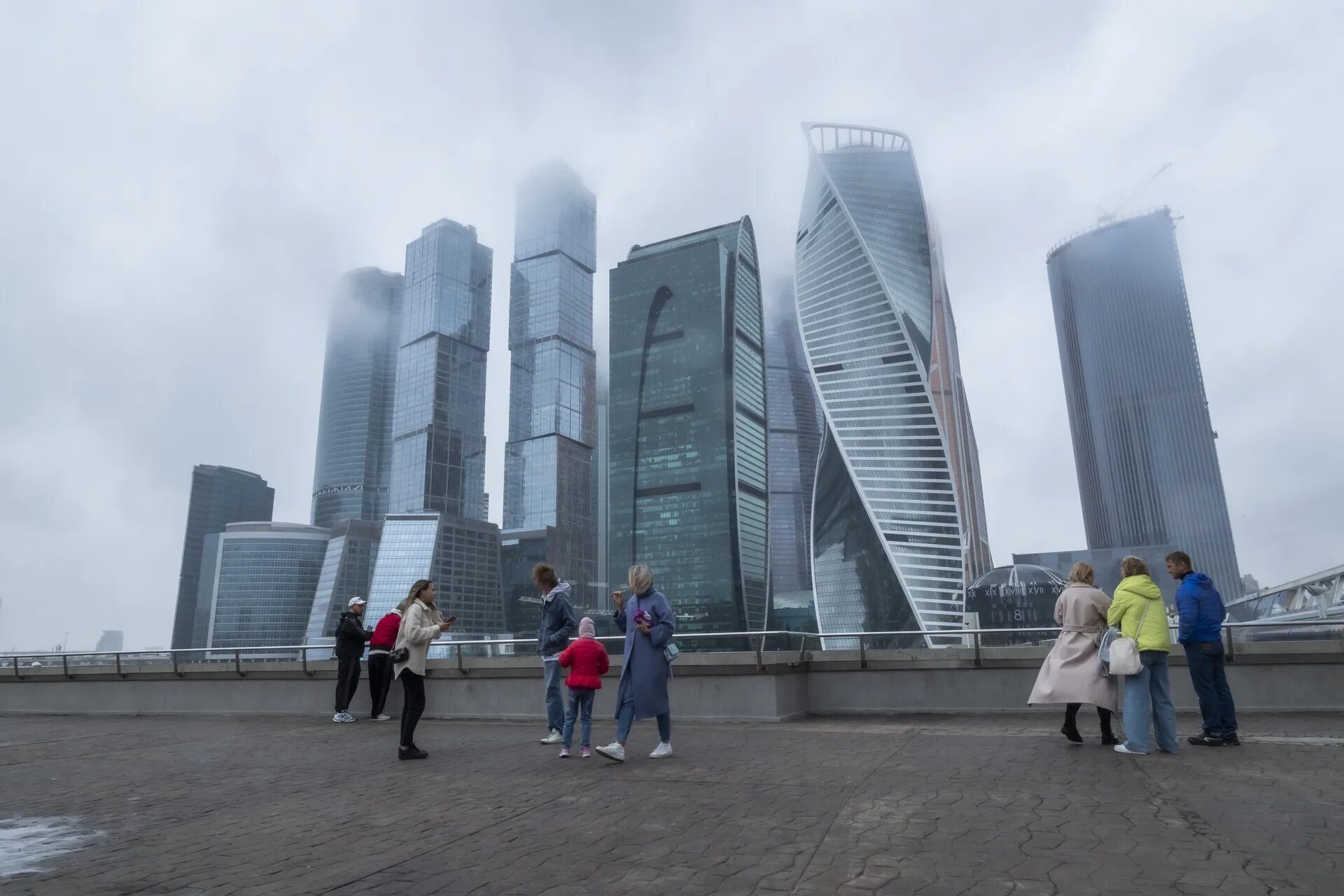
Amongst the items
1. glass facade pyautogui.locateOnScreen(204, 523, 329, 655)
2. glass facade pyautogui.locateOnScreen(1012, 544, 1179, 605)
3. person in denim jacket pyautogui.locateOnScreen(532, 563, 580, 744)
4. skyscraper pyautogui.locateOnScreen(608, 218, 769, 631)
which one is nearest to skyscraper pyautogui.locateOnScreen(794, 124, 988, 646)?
skyscraper pyautogui.locateOnScreen(608, 218, 769, 631)

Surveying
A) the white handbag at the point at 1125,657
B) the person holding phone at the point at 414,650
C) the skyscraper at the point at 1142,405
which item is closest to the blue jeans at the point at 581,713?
the person holding phone at the point at 414,650

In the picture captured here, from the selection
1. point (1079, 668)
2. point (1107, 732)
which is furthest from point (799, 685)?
point (1107, 732)

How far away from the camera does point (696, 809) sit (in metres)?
5.56

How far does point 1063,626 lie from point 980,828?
4379 mm

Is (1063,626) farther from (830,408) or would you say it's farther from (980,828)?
(830,408)

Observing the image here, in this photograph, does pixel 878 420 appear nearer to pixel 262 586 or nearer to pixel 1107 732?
pixel 1107 732

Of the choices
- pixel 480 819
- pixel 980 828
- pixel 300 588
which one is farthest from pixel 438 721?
pixel 300 588

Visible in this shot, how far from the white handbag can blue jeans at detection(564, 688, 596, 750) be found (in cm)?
472

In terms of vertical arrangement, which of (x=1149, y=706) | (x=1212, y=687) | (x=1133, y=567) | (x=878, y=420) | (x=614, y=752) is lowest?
(x=614, y=752)

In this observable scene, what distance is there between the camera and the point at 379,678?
12586 mm

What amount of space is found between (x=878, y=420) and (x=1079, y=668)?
379 feet

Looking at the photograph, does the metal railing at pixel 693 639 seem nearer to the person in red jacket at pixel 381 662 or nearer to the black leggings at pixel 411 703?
the person in red jacket at pixel 381 662

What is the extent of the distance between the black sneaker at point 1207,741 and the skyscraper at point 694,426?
5336 inches

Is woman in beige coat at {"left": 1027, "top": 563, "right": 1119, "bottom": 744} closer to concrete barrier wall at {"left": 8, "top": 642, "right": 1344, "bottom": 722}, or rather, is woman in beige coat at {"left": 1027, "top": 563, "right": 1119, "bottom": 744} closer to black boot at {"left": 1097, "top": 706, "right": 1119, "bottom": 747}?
black boot at {"left": 1097, "top": 706, "right": 1119, "bottom": 747}
